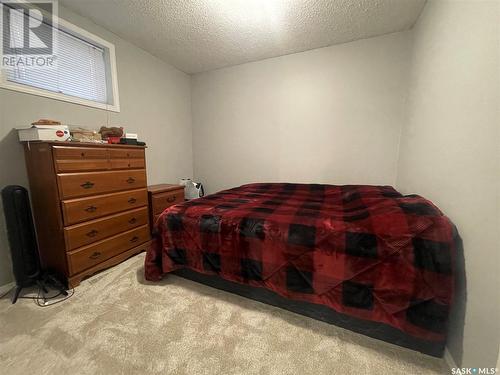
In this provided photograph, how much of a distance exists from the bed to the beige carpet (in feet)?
0.38

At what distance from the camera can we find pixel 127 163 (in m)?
2.08

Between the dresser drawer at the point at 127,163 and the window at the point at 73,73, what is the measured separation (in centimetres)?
75

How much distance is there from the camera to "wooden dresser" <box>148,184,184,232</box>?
2438mm

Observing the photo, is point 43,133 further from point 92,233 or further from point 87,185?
point 92,233

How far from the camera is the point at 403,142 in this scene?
2377mm

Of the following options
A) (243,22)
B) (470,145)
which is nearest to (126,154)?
(243,22)

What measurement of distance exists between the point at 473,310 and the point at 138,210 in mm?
A: 2614

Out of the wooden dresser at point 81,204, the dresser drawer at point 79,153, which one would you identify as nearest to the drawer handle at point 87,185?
the wooden dresser at point 81,204

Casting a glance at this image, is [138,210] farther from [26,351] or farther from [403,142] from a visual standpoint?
[403,142]

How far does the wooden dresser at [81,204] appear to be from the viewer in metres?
1.57

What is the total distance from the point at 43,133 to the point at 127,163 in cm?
65

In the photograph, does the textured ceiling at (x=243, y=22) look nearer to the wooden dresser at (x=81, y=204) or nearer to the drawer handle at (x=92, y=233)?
the wooden dresser at (x=81, y=204)

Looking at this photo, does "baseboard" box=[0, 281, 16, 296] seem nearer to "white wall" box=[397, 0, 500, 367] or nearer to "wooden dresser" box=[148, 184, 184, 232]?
"wooden dresser" box=[148, 184, 184, 232]

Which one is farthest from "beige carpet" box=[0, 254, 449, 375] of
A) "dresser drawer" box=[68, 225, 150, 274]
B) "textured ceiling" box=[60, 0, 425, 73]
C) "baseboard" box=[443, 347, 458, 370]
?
"textured ceiling" box=[60, 0, 425, 73]
